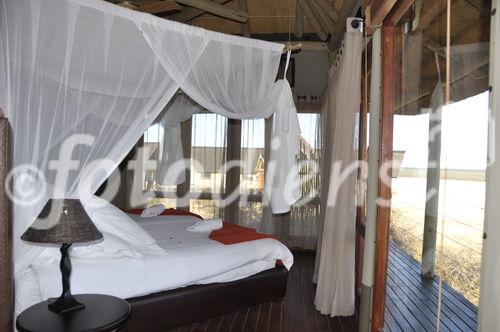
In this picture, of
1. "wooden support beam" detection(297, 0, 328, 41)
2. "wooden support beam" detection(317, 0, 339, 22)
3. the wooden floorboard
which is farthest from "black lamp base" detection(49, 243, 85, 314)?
"wooden support beam" detection(297, 0, 328, 41)

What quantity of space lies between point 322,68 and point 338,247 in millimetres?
3397

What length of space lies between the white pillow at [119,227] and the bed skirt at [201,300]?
35 centimetres

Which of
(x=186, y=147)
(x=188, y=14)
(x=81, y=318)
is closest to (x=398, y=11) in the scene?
(x=81, y=318)

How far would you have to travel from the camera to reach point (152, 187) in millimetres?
5879

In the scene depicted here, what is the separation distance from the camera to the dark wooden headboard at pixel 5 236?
186 cm

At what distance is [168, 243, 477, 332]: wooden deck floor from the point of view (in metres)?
2.98

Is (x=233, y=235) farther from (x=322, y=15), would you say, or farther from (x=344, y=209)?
(x=322, y=15)

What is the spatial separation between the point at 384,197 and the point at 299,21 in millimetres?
3529

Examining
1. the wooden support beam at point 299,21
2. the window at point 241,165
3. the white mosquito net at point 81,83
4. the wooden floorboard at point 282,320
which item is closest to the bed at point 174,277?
the wooden floorboard at point 282,320

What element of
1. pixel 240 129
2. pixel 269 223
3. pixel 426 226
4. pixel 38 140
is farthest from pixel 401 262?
pixel 38 140

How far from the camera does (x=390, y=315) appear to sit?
3111 millimetres

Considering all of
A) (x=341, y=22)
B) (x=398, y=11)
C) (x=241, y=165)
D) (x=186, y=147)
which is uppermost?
(x=341, y=22)

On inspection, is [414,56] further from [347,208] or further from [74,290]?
[74,290]

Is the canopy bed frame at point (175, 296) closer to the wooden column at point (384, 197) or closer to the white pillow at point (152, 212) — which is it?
the wooden column at point (384, 197)
